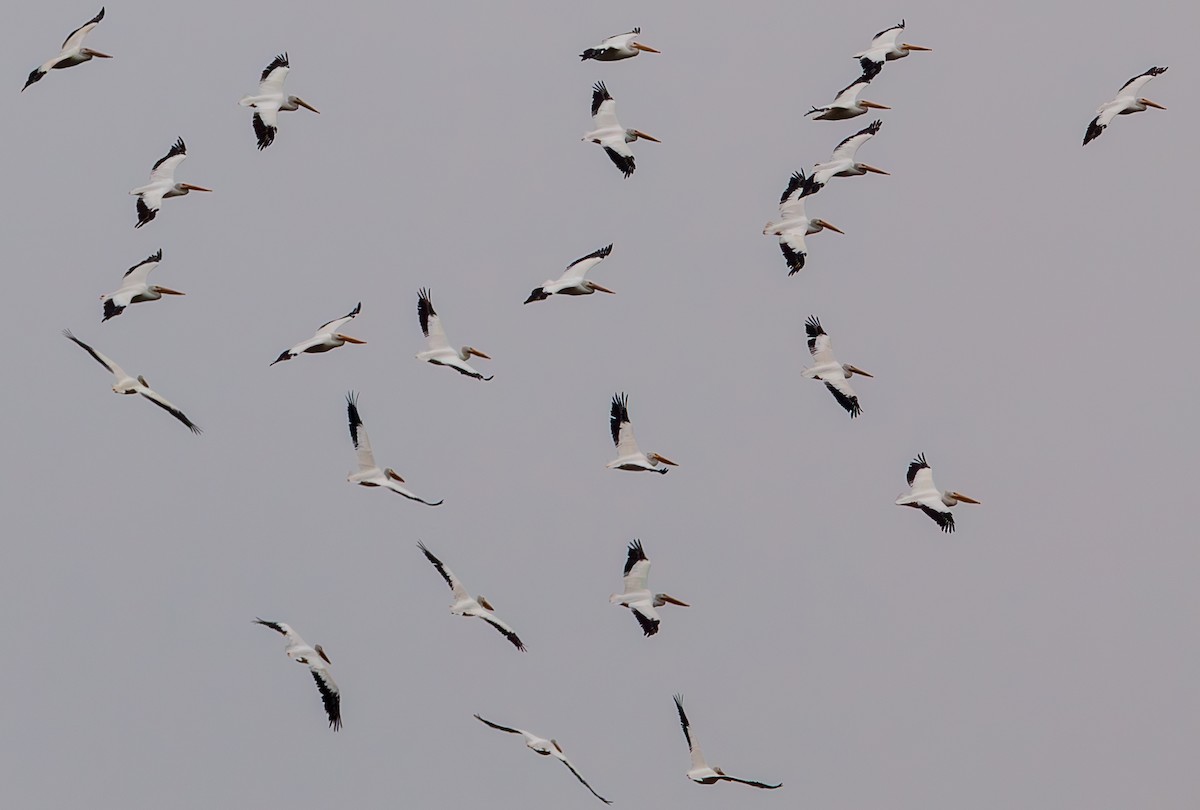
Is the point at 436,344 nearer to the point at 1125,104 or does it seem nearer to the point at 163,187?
the point at 163,187

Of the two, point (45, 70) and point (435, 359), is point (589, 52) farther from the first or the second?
point (45, 70)

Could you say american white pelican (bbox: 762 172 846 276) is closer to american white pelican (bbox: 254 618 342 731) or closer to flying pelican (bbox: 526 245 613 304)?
flying pelican (bbox: 526 245 613 304)

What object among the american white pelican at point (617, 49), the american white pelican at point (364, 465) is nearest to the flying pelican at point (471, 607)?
the american white pelican at point (364, 465)

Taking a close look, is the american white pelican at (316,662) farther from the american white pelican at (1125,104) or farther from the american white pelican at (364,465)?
the american white pelican at (1125,104)

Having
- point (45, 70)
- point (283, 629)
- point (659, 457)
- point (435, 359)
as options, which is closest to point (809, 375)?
point (659, 457)

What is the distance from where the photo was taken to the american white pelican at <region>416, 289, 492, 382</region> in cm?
3144

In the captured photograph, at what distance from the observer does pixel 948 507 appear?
3206 centimetres

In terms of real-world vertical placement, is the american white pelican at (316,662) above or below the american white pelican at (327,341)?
below

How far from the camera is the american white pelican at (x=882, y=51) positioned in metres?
33.6

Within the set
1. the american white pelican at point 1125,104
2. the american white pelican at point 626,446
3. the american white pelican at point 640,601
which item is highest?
the american white pelican at point 1125,104

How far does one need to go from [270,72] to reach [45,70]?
3635mm

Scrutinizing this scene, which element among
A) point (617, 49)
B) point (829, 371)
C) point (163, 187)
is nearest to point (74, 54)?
point (163, 187)

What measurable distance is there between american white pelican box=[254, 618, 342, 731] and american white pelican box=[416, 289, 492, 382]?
4.66 m

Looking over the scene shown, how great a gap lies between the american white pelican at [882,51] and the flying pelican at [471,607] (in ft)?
34.8
